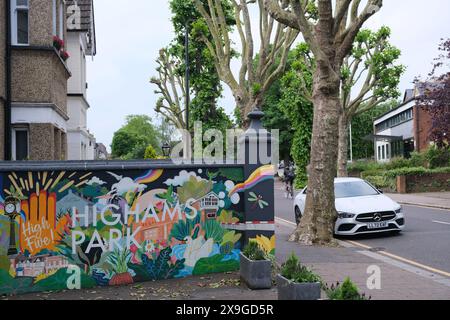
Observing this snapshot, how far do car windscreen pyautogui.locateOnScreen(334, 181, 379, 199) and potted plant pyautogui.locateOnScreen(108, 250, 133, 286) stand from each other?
7937mm

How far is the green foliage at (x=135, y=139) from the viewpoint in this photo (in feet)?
263

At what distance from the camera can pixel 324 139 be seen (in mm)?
12500

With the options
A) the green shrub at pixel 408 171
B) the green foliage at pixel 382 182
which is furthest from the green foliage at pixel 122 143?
the green shrub at pixel 408 171

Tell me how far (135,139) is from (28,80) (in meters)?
79.4

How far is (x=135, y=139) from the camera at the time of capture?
299 feet

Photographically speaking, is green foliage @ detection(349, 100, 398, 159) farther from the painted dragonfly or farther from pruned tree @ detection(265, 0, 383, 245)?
the painted dragonfly

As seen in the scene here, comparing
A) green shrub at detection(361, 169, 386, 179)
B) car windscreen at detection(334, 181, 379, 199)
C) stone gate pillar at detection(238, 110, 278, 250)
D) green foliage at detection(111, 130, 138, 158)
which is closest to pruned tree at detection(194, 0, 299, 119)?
car windscreen at detection(334, 181, 379, 199)

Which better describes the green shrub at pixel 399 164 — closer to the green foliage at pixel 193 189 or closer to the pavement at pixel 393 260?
the pavement at pixel 393 260

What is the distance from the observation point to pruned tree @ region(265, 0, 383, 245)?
12.3 metres

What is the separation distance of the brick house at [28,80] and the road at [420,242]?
774 centimetres

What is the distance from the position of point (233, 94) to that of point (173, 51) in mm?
12431

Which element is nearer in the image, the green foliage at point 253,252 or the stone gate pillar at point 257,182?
the green foliage at point 253,252

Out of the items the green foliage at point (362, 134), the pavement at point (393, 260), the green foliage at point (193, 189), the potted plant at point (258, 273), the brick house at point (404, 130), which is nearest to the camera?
the potted plant at point (258, 273)
